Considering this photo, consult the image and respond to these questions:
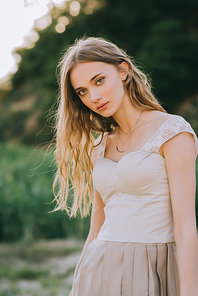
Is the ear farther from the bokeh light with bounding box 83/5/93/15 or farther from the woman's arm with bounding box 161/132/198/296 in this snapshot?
the bokeh light with bounding box 83/5/93/15

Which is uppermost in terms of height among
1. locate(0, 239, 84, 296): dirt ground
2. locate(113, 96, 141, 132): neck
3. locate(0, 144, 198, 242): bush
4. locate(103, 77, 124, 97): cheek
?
locate(103, 77, 124, 97): cheek

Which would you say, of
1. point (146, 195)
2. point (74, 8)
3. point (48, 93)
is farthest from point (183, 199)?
point (74, 8)

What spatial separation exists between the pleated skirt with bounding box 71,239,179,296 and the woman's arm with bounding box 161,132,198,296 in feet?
0.32

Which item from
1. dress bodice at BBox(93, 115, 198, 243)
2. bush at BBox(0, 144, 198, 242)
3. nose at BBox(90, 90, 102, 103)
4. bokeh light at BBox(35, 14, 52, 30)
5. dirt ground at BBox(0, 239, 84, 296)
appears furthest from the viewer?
bokeh light at BBox(35, 14, 52, 30)

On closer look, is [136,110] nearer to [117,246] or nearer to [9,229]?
[117,246]

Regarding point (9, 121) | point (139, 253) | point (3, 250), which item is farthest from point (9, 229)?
point (9, 121)

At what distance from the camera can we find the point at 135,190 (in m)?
1.42

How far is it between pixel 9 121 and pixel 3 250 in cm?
1481

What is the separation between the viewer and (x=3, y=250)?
4.54 m

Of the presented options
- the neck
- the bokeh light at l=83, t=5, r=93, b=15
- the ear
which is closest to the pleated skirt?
the neck

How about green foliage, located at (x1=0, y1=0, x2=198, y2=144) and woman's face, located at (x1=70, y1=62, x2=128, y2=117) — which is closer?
woman's face, located at (x1=70, y1=62, x2=128, y2=117)

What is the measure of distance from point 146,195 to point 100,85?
21.0 inches

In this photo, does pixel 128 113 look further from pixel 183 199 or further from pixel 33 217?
pixel 33 217

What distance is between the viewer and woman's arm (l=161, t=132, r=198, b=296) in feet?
4.19
